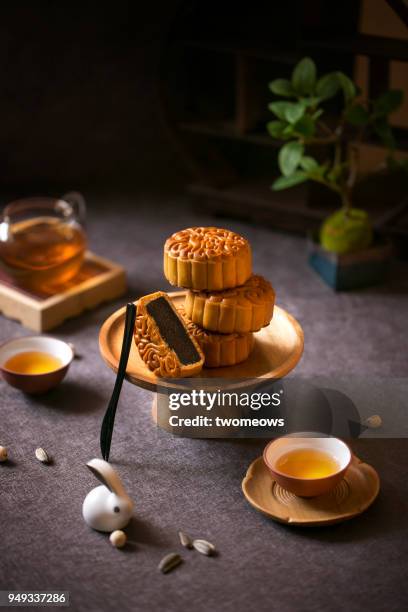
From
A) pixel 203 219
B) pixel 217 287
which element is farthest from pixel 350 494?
pixel 203 219

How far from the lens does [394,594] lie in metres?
1.82

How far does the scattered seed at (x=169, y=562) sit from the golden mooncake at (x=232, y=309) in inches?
21.4

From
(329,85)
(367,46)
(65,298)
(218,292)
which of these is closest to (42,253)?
(65,298)

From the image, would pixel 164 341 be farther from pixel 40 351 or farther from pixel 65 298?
pixel 65 298

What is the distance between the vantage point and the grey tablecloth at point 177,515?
1.84 m

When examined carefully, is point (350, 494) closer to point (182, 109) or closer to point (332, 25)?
point (332, 25)

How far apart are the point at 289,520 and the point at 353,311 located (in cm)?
114

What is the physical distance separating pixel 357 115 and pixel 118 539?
1.61 m

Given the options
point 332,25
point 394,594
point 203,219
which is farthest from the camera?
point 203,219

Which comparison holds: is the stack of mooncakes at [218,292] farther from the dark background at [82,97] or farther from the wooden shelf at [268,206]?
the dark background at [82,97]

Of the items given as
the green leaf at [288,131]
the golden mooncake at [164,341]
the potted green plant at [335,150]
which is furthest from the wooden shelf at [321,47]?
the golden mooncake at [164,341]

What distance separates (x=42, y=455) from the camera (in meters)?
2.25

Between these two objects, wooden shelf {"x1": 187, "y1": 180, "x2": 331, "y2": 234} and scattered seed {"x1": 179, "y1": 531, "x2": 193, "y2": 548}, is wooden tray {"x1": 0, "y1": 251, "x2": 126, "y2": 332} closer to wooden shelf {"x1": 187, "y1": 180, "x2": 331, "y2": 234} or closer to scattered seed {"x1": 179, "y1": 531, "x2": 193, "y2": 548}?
wooden shelf {"x1": 187, "y1": 180, "x2": 331, "y2": 234}

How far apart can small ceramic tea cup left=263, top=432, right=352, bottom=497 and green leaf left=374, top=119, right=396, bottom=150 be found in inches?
47.6
